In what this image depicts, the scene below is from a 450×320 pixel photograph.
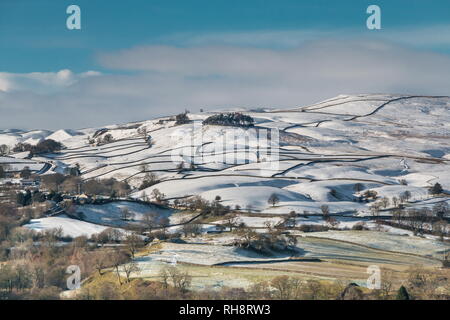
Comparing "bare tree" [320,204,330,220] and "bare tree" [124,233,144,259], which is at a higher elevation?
"bare tree" [124,233,144,259]

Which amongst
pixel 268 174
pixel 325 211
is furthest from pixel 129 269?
pixel 268 174

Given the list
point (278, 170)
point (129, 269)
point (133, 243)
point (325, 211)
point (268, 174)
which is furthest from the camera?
point (278, 170)

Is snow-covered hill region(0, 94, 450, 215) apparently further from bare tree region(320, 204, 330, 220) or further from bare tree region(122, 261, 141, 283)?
bare tree region(122, 261, 141, 283)

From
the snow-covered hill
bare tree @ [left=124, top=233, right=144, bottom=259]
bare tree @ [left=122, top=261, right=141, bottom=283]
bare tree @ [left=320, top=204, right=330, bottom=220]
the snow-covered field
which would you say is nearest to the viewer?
bare tree @ [left=122, top=261, right=141, bottom=283]

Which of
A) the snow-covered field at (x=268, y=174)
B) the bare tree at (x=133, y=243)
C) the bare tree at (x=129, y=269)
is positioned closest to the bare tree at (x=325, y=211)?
the snow-covered field at (x=268, y=174)

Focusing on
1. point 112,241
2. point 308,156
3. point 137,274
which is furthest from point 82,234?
point 308,156

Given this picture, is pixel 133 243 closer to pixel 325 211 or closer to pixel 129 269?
pixel 129 269

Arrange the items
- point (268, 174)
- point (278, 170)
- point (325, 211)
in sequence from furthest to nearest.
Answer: point (278, 170)
point (268, 174)
point (325, 211)

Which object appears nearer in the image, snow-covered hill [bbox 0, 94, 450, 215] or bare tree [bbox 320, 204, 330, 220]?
bare tree [bbox 320, 204, 330, 220]

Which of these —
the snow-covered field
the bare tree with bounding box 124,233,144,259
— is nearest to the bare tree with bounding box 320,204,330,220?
the snow-covered field

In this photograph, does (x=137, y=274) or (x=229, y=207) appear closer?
(x=137, y=274)
